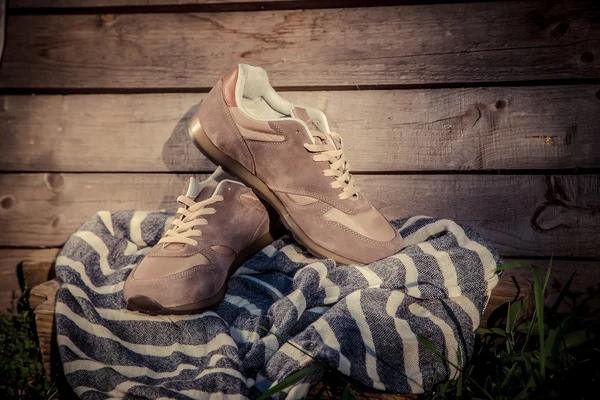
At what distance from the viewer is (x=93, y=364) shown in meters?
1.13

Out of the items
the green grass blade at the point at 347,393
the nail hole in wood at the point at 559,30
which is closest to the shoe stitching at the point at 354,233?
the green grass blade at the point at 347,393

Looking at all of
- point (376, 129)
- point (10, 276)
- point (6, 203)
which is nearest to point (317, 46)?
point (376, 129)

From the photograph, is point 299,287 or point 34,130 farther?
point 34,130

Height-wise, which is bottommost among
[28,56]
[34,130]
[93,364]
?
[93,364]

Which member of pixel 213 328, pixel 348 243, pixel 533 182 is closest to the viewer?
pixel 213 328

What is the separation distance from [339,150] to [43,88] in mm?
1088

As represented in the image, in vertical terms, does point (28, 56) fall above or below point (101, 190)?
above

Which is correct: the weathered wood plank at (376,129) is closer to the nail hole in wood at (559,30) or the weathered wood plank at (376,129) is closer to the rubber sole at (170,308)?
the nail hole in wood at (559,30)

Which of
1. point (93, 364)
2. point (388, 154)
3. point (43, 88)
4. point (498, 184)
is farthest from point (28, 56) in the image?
point (498, 184)

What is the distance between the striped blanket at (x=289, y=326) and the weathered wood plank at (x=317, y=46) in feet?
1.88

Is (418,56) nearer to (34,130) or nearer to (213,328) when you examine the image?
(213,328)

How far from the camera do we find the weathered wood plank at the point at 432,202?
Result: 1.54 m

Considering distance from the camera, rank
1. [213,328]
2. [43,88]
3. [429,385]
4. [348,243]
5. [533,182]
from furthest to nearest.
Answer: [43,88], [533,182], [348,243], [213,328], [429,385]

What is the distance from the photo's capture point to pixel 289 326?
112 cm
